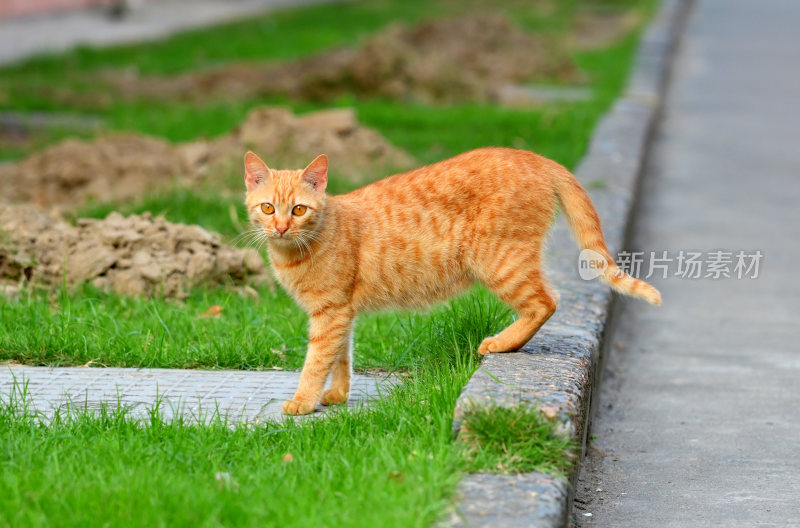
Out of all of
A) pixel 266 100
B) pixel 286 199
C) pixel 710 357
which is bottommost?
pixel 710 357

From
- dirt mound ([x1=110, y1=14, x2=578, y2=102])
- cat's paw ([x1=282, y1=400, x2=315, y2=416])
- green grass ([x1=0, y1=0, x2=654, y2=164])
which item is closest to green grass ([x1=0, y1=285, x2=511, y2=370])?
cat's paw ([x1=282, y1=400, x2=315, y2=416])

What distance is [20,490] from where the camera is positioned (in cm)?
355

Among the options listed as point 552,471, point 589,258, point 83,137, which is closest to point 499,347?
point 589,258

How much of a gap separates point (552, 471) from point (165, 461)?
4.07 ft

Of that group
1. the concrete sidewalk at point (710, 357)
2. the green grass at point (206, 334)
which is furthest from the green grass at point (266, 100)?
the green grass at point (206, 334)

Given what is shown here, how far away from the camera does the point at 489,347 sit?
15.3 feet

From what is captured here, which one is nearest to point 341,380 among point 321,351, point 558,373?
point 321,351

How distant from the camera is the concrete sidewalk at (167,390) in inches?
176

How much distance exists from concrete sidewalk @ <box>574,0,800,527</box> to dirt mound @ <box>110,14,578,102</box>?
2166mm

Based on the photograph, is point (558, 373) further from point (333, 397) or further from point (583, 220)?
point (333, 397)

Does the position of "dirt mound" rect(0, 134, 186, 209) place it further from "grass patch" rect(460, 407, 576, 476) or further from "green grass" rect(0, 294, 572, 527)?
"grass patch" rect(460, 407, 576, 476)

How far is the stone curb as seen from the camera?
136 inches

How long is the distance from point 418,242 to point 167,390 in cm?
116

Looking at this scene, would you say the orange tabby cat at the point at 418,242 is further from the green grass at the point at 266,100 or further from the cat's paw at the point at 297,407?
the green grass at the point at 266,100
